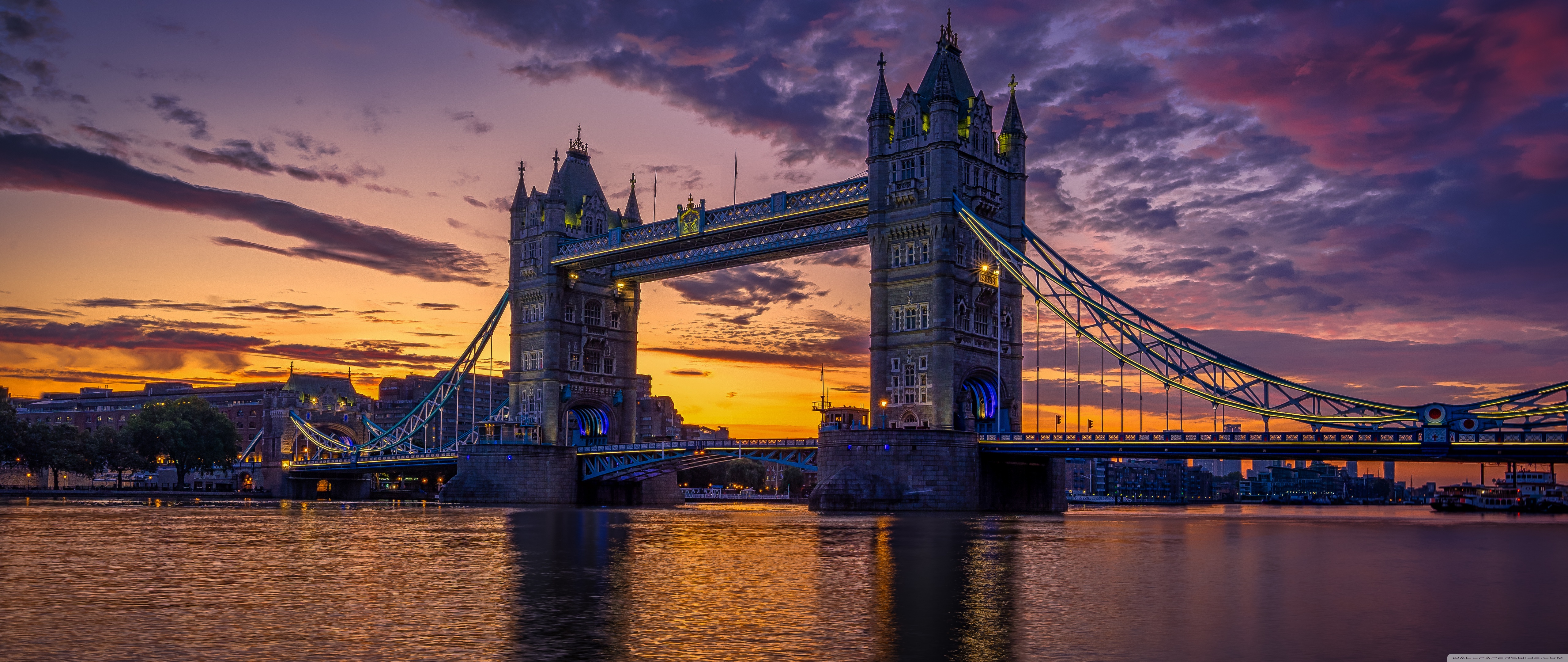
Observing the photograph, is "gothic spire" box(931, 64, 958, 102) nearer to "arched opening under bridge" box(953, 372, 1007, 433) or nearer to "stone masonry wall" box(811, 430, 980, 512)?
"arched opening under bridge" box(953, 372, 1007, 433)

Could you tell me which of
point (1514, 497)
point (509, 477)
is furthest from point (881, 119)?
point (1514, 497)

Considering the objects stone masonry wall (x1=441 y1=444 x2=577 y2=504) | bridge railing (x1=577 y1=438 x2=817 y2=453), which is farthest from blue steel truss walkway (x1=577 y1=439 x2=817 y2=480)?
stone masonry wall (x1=441 y1=444 x2=577 y2=504)

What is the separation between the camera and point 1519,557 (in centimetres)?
3928

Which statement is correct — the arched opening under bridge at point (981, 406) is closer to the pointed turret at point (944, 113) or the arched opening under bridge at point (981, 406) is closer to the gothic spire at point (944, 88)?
the pointed turret at point (944, 113)

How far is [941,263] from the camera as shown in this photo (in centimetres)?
7950

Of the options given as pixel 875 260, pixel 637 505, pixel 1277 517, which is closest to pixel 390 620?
pixel 875 260

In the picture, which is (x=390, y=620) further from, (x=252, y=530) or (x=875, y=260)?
(x=875, y=260)

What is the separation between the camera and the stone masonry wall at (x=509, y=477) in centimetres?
10162

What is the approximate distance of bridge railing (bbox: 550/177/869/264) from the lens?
87562mm

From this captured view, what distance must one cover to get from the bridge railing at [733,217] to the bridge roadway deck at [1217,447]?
1720 centimetres

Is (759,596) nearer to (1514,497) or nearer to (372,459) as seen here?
(372,459)

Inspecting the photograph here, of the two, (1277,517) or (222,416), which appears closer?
(1277,517)

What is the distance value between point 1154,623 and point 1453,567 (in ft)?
65.4

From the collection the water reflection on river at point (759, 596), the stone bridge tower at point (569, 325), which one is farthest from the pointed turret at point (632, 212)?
the water reflection on river at point (759, 596)
